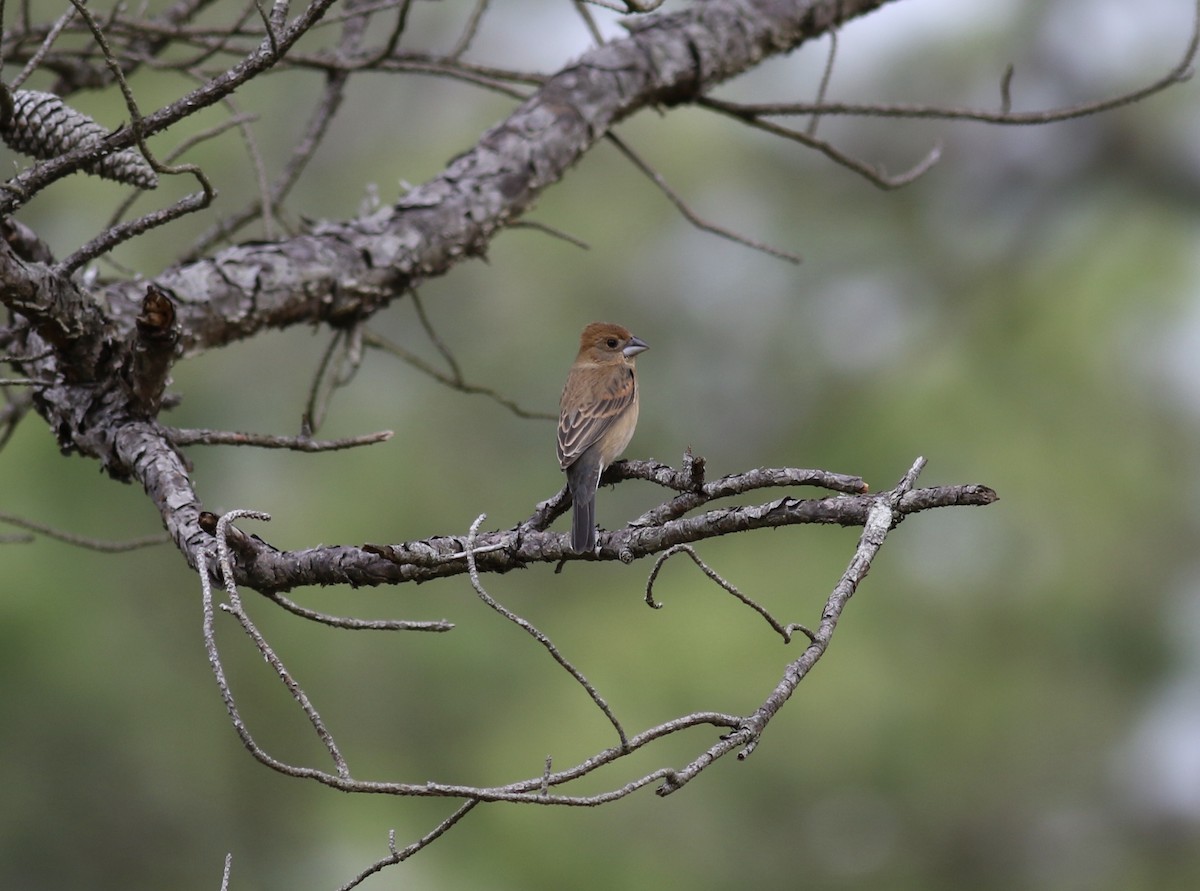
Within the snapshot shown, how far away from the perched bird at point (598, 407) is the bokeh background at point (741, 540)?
8.76 feet

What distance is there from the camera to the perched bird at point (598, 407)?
4957 mm

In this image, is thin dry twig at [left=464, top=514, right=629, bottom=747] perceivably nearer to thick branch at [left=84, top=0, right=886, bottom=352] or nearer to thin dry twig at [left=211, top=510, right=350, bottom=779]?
thin dry twig at [left=211, top=510, right=350, bottom=779]

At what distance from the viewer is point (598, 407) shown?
535 cm

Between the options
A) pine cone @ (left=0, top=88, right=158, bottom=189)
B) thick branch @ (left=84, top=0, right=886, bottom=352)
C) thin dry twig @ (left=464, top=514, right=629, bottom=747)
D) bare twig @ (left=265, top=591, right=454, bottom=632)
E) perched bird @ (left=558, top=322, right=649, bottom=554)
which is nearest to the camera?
thin dry twig @ (left=464, top=514, right=629, bottom=747)

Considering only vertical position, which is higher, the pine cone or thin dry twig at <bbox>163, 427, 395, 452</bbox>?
the pine cone

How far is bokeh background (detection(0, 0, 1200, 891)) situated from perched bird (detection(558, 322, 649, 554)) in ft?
8.76

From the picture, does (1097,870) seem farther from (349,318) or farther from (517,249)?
(349,318)

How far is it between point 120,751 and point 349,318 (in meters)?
6.34

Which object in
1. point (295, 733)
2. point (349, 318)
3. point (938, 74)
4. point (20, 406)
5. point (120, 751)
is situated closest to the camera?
point (20, 406)

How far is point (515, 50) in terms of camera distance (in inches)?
492

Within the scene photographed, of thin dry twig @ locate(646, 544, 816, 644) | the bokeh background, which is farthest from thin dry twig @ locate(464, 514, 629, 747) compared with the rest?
the bokeh background

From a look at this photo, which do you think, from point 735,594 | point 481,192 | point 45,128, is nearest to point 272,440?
point 45,128

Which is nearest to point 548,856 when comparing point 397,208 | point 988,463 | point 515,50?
point 988,463

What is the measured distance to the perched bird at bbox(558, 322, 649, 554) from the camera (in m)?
4.96
